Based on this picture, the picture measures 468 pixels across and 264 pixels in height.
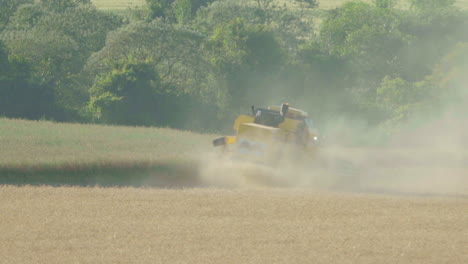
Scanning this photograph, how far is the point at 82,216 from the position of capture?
19.4 meters

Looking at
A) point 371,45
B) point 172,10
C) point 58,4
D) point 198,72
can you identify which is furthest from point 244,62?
point 172,10

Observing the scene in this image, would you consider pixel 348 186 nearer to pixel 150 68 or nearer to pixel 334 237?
pixel 334 237

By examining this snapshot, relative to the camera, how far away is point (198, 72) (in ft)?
190

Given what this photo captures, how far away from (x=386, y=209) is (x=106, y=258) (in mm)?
9655

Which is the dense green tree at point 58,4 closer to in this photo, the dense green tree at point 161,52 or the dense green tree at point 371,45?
the dense green tree at point 161,52

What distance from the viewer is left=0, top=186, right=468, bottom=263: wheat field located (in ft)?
52.3

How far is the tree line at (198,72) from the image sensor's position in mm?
52375

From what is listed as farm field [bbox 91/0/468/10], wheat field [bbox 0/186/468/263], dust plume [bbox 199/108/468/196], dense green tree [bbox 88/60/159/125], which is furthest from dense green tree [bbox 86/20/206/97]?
farm field [bbox 91/0/468/10]

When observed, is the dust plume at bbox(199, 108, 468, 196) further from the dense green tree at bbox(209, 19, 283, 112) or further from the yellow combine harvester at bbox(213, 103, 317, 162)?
the dense green tree at bbox(209, 19, 283, 112)

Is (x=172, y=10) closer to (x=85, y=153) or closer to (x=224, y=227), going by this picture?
(x=85, y=153)

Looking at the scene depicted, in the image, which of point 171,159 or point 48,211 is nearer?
point 48,211

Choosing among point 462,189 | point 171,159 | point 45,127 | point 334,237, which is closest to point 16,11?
point 45,127

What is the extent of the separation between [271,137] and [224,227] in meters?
7.52

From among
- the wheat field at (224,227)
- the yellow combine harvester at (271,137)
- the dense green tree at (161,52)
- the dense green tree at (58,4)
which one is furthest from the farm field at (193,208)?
the dense green tree at (58,4)
